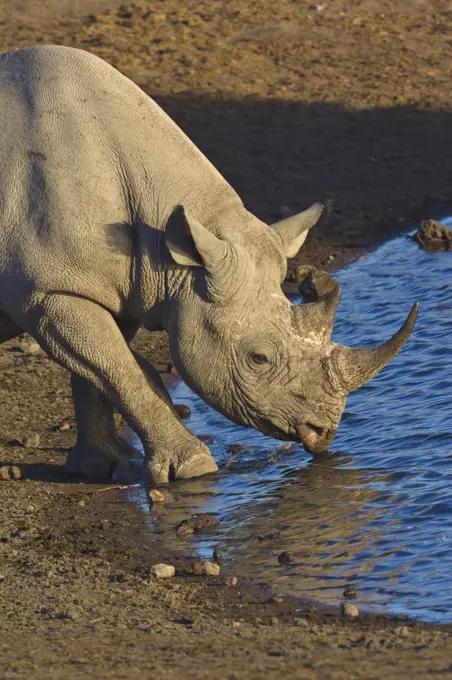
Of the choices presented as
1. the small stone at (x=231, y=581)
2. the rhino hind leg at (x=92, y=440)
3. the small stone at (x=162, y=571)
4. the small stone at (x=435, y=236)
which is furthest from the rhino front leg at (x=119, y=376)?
the small stone at (x=435, y=236)

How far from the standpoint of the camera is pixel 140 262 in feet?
28.8

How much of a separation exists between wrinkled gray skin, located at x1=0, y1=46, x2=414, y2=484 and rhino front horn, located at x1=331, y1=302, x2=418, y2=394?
0.4 inches

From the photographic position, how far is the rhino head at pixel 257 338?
28.4ft

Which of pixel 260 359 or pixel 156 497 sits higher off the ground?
pixel 260 359

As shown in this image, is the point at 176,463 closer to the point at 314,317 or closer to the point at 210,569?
the point at 314,317

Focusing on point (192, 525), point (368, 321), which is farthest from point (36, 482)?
point (368, 321)

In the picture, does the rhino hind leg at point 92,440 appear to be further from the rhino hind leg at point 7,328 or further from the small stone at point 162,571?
the small stone at point 162,571

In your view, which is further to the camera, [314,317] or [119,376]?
[119,376]

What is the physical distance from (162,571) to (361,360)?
6.94 feet

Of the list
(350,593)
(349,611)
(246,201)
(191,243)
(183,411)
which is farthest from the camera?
(246,201)

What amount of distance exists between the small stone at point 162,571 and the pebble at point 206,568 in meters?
0.13

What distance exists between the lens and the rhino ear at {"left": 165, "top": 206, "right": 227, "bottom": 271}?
27.6 ft

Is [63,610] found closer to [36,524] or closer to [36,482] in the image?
[36,524]

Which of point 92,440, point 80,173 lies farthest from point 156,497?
point 80,173
